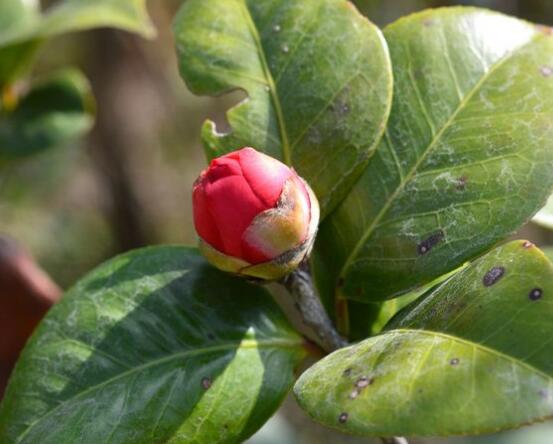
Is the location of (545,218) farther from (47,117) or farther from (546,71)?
(47,117)

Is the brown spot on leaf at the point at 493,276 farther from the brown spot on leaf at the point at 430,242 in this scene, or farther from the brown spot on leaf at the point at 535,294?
the brown spot on leaf at the point at 430,242

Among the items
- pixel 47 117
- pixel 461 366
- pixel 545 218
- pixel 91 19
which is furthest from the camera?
pixel 47 117

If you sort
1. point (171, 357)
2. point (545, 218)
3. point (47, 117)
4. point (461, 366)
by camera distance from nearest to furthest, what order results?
1. point (461, 366)
2. point (171, 357)
3. point (545, 218)
4. point (47, 117)

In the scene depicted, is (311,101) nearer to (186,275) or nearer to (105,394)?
(186,275)

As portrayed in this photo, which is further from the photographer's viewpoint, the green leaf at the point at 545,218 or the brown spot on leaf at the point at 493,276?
the green leaf at the point at 545,218

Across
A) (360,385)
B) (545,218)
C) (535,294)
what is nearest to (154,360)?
(360,385)

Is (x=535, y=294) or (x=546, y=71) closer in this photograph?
(x=535, y=294)

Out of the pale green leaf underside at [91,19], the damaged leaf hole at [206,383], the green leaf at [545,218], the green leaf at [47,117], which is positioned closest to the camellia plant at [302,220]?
the damaged leaf hole at [206,383]

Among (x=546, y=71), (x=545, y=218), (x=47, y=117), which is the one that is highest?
(x=546, y=71)
